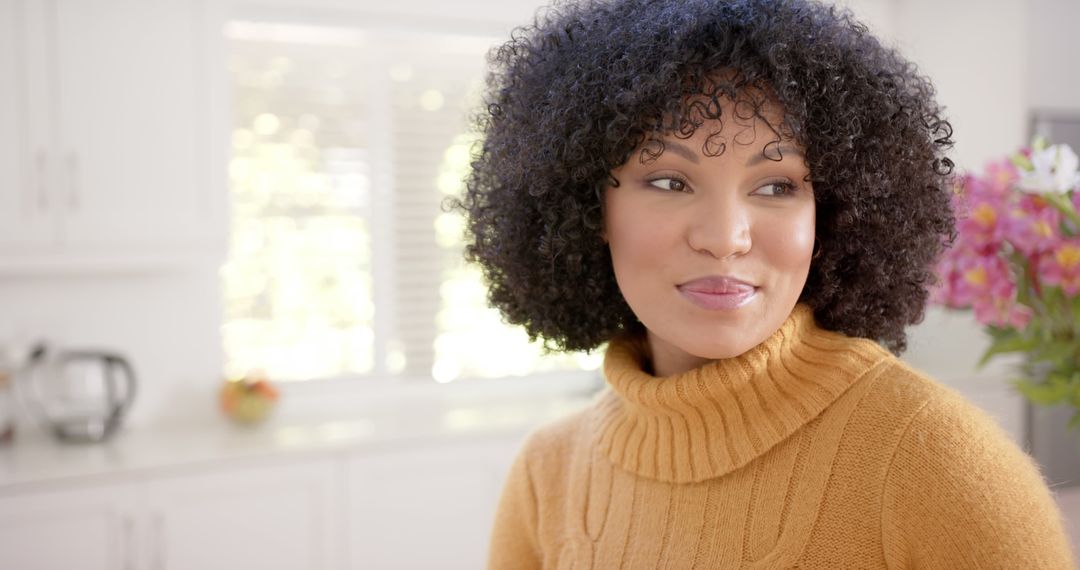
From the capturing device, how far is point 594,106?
0.85 m

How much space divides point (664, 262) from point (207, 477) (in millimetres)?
2015

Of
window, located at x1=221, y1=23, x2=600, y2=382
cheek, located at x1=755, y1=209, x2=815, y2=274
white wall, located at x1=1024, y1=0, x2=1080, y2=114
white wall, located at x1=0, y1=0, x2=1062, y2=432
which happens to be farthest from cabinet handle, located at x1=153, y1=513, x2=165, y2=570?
white wall, located at x1=1024, y1=0, x2=1080, y2=114

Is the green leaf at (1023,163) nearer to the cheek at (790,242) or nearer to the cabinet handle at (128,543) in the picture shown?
the cheek at (790,242)

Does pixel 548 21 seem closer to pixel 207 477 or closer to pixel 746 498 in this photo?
pixel 746 498

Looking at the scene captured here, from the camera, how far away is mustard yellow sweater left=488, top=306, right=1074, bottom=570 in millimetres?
715

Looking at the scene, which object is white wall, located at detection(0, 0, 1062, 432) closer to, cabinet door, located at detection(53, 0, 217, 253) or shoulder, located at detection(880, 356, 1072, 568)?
cabinet door, located at detection(53, 0, 217, 253)

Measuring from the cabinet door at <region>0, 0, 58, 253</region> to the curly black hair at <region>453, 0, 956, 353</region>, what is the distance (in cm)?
196

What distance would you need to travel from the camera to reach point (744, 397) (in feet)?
2.83

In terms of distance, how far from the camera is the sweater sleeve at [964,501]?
69 centimetres

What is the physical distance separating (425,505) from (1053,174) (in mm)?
2126

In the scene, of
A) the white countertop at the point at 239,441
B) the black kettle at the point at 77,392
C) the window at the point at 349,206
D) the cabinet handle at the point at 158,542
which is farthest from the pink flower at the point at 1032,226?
the black kettle at the point at 77,392

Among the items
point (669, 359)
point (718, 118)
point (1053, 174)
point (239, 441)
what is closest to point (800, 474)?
point (669, 359)

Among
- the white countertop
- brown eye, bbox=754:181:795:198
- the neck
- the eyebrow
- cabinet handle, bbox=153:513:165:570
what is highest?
the eyebrow

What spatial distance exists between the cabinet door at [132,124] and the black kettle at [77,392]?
347 mm
